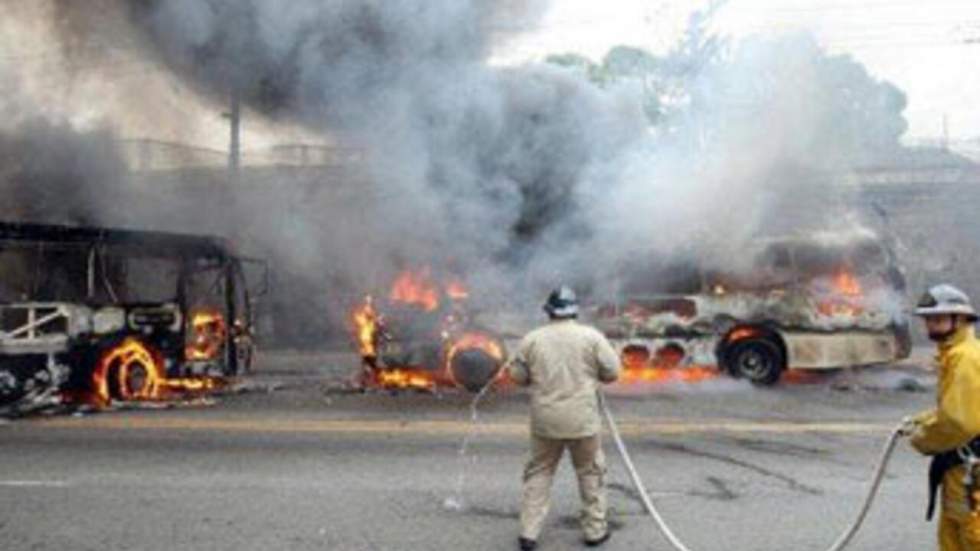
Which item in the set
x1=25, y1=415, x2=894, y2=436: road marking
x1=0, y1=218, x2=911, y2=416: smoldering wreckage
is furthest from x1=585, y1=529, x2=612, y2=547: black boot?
x1=0, y1=218, x2=911, y2=416: smoldering wreckage

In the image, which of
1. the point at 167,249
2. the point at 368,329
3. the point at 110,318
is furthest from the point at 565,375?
the point at 167,249

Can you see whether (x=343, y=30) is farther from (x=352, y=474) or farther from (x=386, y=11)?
(x=352, y=474)

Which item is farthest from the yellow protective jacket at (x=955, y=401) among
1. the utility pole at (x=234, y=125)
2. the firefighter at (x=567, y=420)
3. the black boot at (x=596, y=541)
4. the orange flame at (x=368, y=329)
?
the utility pole at (x=234, y=125)

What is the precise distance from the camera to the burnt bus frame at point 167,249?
12773 mm

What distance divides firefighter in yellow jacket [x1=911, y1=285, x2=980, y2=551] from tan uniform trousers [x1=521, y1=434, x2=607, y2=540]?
209 centimetres

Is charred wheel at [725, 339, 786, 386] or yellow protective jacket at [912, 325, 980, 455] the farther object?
charred wheel at [725, 339, 786, 386]

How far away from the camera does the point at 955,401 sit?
421 cm

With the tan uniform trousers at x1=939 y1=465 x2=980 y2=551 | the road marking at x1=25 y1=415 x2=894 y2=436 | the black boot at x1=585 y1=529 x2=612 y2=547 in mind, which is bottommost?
the black boot at x1=585 y1=529 x2=612 y2=547

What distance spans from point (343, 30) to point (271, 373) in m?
6.36

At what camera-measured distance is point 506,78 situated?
670 inches

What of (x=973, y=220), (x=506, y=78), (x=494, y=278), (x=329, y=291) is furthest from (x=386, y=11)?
(x=973, y=220)

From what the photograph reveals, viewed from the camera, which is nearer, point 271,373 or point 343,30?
point 343,30

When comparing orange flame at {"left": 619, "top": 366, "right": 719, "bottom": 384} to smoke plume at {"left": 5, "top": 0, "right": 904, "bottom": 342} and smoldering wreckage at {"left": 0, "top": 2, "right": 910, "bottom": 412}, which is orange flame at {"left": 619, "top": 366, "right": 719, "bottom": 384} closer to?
smoldering wreckage at {"left": 0, "top": 2, "right": 910, "bottom": 412}

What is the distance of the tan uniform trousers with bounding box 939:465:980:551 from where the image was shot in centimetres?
421
